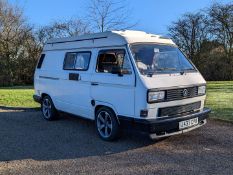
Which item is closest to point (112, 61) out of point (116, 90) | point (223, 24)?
point (116, 90)

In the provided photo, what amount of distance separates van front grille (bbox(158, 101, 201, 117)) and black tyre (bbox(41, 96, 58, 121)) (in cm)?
397

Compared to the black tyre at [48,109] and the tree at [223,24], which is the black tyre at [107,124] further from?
the tree at [223,24]

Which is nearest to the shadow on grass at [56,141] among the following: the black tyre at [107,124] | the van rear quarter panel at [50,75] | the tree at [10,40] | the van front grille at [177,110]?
the black tyre at [107,124]

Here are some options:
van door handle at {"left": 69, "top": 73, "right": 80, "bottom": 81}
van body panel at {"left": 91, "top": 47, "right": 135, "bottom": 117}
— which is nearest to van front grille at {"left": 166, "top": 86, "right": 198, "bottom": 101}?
van body panel at {"left": 91, "top": 47, "right": 135, "bottom": 117}

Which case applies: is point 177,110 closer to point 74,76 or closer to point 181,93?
point 181,93

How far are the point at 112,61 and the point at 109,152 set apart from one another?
6.45 ft

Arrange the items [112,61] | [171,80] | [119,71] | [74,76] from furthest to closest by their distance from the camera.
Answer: [74,76], [112,61], [119,71], [171,80]

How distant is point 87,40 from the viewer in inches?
310

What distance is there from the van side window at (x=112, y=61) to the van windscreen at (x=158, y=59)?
0.72 ft

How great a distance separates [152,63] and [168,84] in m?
0.68

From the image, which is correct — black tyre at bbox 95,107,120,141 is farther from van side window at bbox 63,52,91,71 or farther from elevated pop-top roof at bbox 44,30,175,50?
elevated pop-top roof at bbox 44,30,175,50

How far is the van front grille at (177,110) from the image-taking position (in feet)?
21.1

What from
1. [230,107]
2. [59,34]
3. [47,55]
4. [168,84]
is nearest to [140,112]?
[168,84]

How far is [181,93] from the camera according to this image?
662cm
